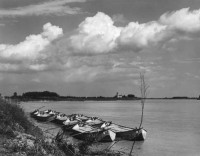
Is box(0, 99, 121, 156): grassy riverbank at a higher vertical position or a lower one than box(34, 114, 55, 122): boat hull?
higher

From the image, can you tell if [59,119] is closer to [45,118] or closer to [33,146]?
[45,118]

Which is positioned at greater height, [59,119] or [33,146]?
[33,146]

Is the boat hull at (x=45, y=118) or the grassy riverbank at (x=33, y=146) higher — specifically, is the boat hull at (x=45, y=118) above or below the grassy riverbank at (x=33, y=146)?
below

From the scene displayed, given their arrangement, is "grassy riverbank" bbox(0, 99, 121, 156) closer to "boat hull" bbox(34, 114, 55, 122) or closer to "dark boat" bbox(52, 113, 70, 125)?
"dark boat" bbox(52, 113, 70, 125)

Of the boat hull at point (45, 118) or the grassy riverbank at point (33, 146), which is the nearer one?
the grassy riverbank at point (33, 146)

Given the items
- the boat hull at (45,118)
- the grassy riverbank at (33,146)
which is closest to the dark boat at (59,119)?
the boat hull at (45,118)

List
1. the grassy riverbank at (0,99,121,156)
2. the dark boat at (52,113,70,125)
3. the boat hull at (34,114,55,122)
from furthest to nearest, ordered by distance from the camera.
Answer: the boat hull at (34,114,55,122)
the dark boat at (52,113,70,125)
the grassy riverbank at (0,99,121,156)

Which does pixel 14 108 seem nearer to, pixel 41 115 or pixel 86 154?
pixel 86 154

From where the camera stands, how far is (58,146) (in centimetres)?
1348

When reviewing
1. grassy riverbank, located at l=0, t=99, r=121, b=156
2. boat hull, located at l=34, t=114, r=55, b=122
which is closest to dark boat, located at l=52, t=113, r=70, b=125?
boat hull, located at l=34, t=114, r=55, b=122

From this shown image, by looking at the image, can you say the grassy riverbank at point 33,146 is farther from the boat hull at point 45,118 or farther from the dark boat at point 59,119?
the boat hull at point 45,118

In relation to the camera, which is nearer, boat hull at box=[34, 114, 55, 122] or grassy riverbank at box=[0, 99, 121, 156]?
grassy riverbank at box=[0, 99, 121, 156]

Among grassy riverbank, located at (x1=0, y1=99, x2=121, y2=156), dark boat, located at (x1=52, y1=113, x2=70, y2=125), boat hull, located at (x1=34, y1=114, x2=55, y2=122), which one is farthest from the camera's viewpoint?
boat hull, located at (x1=34, y1=114, x2=55, y2=122)

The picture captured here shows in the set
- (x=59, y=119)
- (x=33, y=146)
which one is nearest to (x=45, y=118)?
(x=59, y=119)
